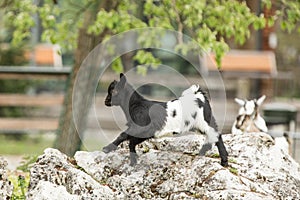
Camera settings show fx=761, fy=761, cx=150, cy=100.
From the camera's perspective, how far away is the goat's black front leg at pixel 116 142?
5.20 m

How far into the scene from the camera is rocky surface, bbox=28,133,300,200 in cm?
498

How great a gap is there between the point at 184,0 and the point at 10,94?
9.64 meters

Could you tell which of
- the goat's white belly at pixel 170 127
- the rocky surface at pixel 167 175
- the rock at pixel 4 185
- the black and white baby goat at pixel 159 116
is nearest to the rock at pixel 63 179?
the rocky surface at pixel 167 175

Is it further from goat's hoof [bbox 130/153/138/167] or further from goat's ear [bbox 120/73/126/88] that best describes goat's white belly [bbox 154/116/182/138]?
goat's ear [bbox 120/73/126/88]

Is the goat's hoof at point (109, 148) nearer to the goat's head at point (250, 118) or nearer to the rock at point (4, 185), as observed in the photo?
the rock at point (4, 185)

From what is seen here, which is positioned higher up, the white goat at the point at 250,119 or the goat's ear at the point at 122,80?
the white goat at the point at 250,119

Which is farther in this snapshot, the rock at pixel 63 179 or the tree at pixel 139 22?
the tree at pixel 139 22

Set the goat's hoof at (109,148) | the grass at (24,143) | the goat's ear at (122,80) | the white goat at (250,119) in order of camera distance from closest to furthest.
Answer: the goat's ear at (122,80)
the goat's hoof at (109,148)
the white goat at (250,119)
the grass at (24,143)

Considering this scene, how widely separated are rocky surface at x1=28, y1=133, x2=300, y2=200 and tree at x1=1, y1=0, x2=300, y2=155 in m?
2.85

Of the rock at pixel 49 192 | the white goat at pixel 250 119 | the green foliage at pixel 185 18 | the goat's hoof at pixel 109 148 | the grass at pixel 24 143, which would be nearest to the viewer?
the rock at pixel 49 192

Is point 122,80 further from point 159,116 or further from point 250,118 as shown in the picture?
point 250,118

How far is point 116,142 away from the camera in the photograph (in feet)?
17.2

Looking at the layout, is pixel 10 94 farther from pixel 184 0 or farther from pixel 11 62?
pixel 184 0

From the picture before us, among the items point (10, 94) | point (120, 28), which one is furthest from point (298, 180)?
point (10, 94)
